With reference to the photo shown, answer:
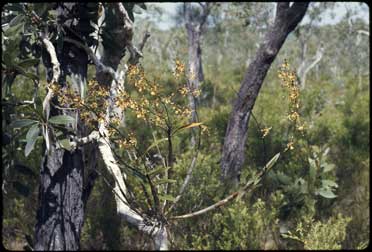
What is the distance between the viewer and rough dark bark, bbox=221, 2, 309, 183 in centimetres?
436

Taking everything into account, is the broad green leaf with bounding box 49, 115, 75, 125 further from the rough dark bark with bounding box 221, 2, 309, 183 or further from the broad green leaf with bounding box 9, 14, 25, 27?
the rough dark bark with bounding box 221, 2, 309, 183

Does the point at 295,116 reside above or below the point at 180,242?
above

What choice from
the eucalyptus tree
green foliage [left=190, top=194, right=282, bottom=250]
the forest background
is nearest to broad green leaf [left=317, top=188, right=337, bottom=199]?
the forest background

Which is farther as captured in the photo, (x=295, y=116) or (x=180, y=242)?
(x=180, y=242)

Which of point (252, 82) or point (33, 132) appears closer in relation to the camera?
point (33, 132)

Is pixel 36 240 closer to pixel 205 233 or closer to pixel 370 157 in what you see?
pixel 205 233

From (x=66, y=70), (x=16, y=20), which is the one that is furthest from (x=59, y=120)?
(x=16, y=20)

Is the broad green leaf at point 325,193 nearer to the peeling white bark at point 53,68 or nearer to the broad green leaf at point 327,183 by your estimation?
the broad green leaf at point 327,183

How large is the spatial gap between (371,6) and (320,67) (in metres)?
20.3

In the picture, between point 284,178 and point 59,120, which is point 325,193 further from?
point 59,120

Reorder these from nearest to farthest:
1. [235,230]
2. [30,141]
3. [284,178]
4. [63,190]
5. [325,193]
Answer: [30,141] < [63,190] < [235,230] < [325,193] < [284,178]

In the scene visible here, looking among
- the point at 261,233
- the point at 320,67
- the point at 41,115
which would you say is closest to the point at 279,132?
the point at 261,233

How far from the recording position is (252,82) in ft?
14.8

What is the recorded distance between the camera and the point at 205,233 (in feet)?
12.6
